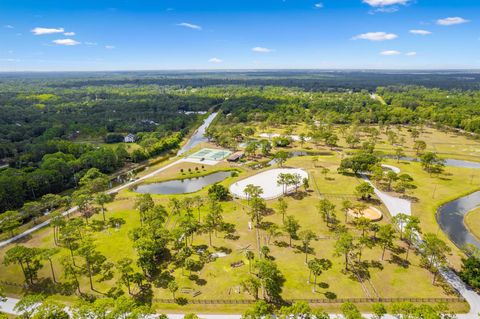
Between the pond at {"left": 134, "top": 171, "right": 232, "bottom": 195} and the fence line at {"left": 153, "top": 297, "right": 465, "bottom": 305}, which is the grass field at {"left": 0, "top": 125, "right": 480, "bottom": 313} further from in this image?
the pond at {"left": 134, "top": 171, "right": 232, "bottom": 195}

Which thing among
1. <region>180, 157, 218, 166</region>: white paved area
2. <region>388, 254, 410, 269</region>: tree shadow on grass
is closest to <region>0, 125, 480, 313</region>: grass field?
<region>388, 254, 410, 269</region>: tree shadow on grass

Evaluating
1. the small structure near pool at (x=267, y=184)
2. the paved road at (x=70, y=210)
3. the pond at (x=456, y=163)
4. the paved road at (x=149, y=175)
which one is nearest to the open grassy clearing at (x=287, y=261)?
the paved road at (x=70, y=210)

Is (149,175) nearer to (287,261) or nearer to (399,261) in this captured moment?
(287,261)

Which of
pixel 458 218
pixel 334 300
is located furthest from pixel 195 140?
pixel 334 300

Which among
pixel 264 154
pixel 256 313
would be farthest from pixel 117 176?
pixel 256 313

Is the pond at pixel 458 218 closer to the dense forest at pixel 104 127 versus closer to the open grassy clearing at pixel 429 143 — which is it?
the open grassy clearing at pixel 429 143
